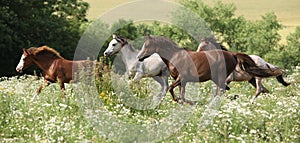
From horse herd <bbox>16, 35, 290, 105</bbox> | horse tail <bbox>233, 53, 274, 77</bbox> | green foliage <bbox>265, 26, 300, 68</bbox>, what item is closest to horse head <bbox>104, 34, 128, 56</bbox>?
horse herd <bbox>16, 35, 290, 105</bbox>

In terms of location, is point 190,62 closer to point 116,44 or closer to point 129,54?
point 129,54

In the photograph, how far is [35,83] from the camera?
1432 cm

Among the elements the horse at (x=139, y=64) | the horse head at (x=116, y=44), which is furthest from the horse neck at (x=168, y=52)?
the horse head at (x=116, y=44)

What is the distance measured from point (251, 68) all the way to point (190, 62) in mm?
1860

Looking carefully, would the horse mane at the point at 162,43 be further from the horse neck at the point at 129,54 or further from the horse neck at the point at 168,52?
the horse neck at the point at 129,54

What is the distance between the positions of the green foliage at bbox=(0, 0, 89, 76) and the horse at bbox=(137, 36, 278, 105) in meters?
28.6

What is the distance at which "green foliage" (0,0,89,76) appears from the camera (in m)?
40.2

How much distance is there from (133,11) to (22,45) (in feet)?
94.0

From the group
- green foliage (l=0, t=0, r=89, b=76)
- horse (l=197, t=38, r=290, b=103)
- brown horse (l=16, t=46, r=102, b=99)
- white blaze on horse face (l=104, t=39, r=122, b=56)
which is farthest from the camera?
green foliage (l=0, t=0, r=89, b=76)

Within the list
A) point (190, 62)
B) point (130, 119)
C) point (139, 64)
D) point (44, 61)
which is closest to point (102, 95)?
point (130, 119)

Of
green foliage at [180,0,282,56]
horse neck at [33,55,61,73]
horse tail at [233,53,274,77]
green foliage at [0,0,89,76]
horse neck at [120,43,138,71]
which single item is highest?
horse neck at [33,55,61,73]

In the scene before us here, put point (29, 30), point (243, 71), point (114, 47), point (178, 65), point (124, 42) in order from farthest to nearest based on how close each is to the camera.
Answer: point (29, 30) → point (124, 42) → point (114, 47) → point (243, 71) → point (178, 65)

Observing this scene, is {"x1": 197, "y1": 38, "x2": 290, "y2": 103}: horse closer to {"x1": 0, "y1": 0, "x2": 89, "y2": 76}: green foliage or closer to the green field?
{"x1": 0, "y1": 0, "x2": 89, "y2": 76}: green foliage

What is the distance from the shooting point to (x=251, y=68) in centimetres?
1275
